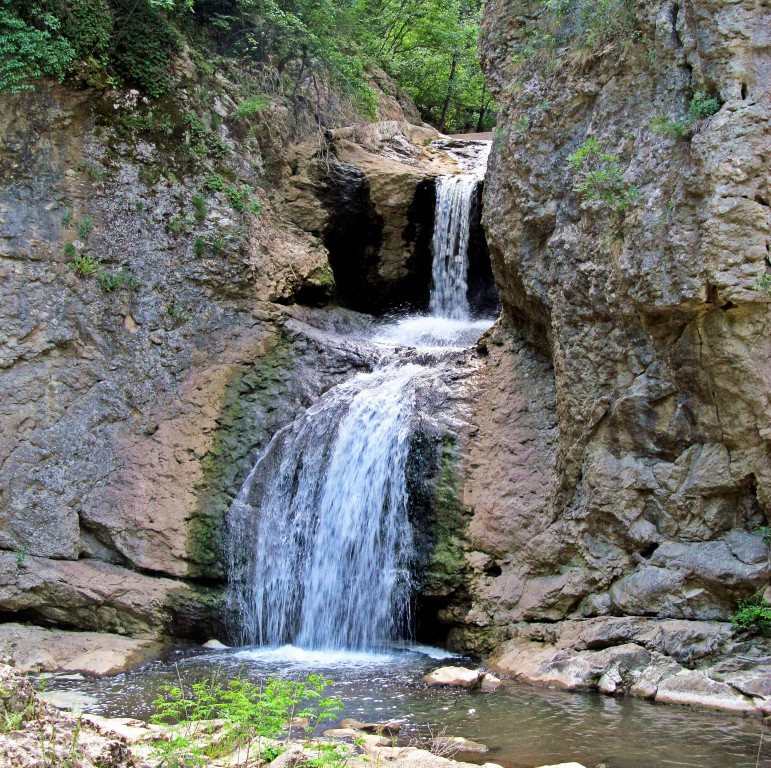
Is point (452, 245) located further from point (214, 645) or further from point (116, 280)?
point (214, 645)

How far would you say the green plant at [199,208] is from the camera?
12.4 metres

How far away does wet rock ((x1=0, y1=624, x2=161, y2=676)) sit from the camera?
8812 millimetres

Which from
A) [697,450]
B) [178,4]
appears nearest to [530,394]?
[697,450]

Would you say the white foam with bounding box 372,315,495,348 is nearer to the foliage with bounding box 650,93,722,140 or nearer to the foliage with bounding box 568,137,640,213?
the foliage with bounding box 568,137,640,213

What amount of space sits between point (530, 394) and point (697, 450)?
2.70 m

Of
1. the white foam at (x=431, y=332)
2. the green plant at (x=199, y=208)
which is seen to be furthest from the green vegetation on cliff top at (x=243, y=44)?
the white foam at (x=431, y=332)

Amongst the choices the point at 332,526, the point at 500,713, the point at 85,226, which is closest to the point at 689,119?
the point at 500,713

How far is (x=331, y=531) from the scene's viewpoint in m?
10.2

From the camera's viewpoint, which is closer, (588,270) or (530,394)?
(588,270)

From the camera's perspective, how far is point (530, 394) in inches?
408

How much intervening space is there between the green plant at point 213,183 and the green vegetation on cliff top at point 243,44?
132 cm

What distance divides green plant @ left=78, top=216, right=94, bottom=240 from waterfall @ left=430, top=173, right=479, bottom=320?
5.95 meters

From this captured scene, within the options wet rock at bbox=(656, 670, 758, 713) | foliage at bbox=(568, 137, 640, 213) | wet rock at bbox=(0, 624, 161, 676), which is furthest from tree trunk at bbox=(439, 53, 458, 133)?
wet rock at bbox=(656, 670, 758, 713)

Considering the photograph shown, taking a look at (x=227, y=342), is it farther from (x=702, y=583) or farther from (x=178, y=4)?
(x=702, y=583)
